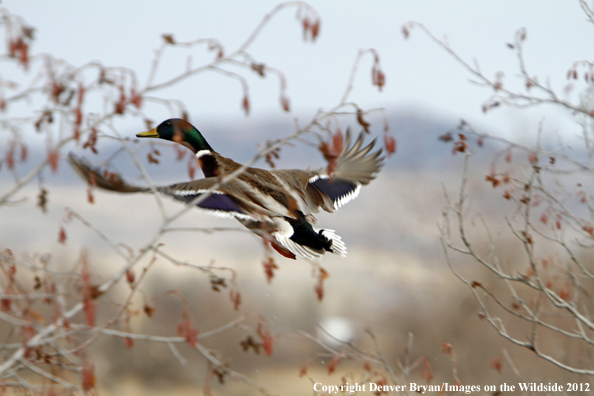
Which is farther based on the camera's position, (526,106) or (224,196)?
(526,106)

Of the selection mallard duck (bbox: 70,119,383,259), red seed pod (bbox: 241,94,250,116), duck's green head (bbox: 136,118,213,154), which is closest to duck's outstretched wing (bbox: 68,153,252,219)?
mallard duck (bbox: 70,119,383,259)

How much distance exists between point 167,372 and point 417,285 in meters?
8.92

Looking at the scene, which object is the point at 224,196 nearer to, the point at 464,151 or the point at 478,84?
the point at 464,151

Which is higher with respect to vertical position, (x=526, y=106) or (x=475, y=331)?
(x=526, y=106)

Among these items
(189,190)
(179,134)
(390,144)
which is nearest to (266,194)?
(189,190)

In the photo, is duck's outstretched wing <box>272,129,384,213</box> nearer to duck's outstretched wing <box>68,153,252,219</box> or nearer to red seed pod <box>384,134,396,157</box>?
duck's outstretched wing <box>68,153,252,219</box>

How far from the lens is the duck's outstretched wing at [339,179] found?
5.18 meters

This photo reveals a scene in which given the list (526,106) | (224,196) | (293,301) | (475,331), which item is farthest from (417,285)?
(224,196)

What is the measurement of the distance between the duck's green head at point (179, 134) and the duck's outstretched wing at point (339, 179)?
78 centimetres

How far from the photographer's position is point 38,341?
2.48 metres

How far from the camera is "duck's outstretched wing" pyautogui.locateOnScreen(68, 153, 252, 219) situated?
337 cm

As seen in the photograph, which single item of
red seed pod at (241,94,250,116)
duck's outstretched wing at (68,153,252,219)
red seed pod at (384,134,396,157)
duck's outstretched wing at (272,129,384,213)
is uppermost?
red seed pod at (241,94,250,116)

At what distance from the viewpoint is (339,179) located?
610 cm

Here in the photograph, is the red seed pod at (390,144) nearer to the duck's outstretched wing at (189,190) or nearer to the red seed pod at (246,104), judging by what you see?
the red seed pod at (246,104)
